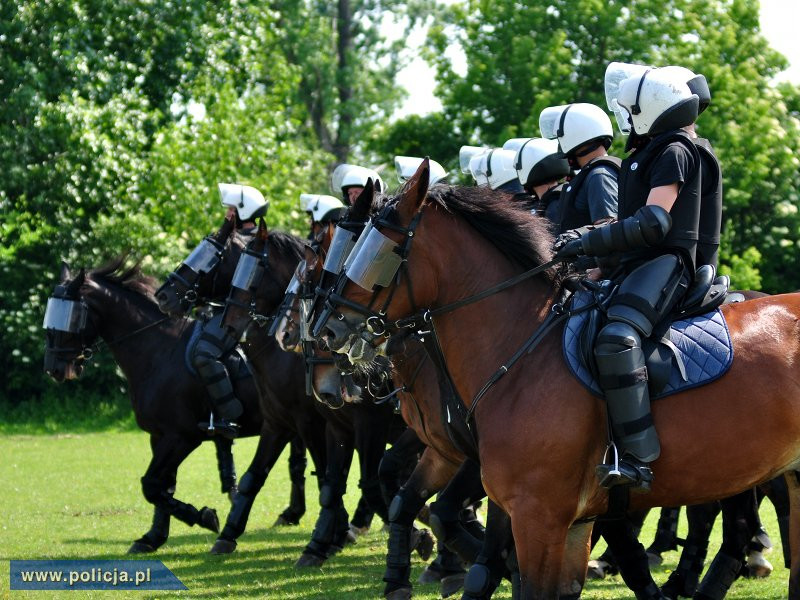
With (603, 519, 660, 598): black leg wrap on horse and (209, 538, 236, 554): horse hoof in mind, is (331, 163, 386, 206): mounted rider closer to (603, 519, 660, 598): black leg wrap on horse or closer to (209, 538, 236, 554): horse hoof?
(209, 538, 236, 554): horse hoof

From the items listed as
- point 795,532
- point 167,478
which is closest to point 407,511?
point 795,532

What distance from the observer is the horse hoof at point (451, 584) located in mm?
8852

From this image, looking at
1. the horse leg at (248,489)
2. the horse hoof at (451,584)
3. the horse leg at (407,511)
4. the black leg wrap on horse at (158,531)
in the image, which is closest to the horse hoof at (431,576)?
the horse hoof at (451,584)

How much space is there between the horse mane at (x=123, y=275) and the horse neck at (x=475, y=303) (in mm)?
7097

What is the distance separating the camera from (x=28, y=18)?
30.0m

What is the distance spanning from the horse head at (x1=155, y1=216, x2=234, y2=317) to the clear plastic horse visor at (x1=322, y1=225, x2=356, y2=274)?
453 centimetres

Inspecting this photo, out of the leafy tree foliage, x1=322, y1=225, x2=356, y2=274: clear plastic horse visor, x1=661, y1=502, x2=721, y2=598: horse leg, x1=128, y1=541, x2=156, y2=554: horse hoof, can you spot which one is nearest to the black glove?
x1=322, y1=225, x2=356, y2=274: clear plastic horse visor

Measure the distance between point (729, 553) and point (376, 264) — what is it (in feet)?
11.2

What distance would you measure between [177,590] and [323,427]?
2463 millimetres

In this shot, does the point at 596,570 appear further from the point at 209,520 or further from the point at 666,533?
the point at 209,520

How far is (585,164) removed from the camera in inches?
321

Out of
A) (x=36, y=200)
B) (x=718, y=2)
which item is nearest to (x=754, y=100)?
(x=718, y=2)

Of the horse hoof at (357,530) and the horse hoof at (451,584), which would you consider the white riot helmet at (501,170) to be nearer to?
the horse hoof at (451,584)

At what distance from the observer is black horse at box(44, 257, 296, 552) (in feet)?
38.9
